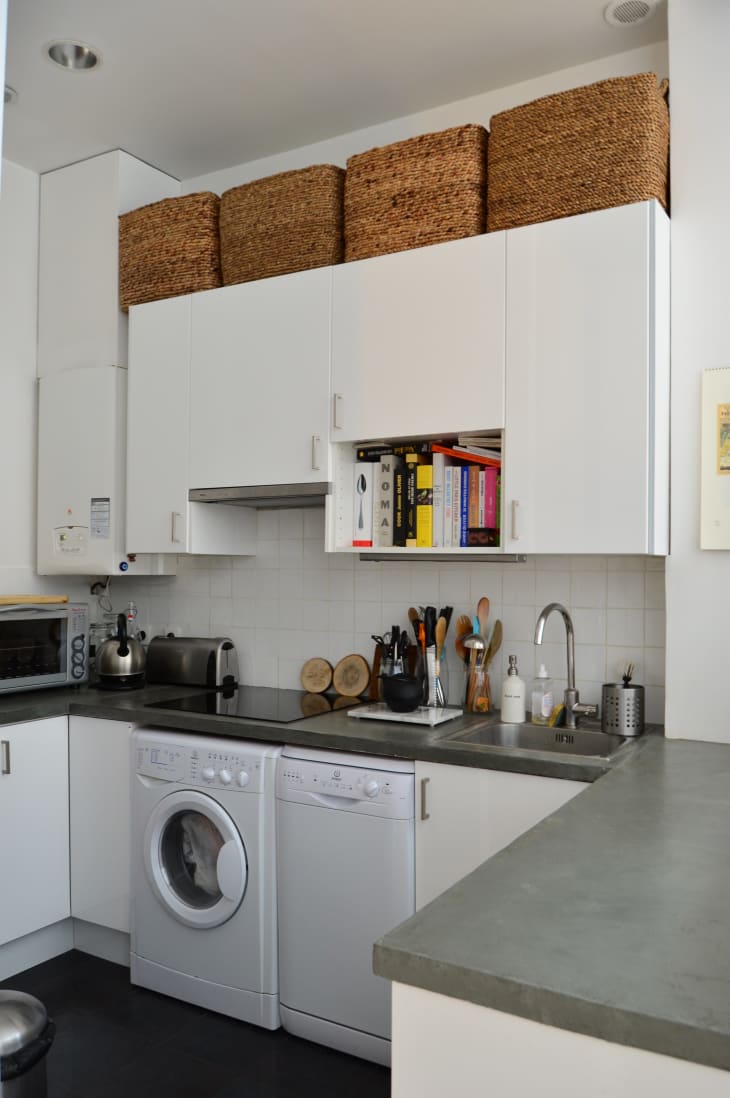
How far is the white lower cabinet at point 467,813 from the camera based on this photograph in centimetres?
221

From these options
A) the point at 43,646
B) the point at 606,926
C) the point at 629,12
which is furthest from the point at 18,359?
the point at 606,926

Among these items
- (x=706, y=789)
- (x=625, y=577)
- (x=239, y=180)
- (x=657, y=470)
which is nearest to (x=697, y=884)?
(x=706, y=789)

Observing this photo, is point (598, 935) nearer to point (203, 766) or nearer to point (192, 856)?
point (203, 766)

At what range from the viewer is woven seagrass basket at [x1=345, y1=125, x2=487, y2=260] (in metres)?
2.58

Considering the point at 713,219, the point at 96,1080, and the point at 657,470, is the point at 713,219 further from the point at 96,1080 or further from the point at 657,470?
the point at 96,1080

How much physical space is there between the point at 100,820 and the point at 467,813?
1411mm

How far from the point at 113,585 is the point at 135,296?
126 centimetres

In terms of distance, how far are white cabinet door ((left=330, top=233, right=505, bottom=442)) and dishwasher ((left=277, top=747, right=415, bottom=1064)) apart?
1.02 metres

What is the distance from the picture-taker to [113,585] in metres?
3.81

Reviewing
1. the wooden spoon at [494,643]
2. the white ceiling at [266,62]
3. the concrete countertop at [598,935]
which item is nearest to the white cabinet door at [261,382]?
the white ceiling at [266,62]

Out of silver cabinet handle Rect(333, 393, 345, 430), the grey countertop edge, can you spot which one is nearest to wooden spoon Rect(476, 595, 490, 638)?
silver cabinet handle Rect(333, 393, 345, 430)

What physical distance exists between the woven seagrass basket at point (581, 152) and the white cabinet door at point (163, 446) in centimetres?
123

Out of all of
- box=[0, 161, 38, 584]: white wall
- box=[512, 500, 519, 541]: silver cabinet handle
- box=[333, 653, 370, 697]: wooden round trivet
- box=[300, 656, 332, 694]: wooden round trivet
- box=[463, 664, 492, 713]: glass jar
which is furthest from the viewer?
box=[0, 161, 38, 584]: white wall

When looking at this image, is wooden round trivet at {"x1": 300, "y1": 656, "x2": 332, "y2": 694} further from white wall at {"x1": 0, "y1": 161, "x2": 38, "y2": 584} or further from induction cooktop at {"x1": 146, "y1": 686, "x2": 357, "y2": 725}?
white wall at {"x1": 0, "y1": 161, "x2": 38, "y2": 584}
